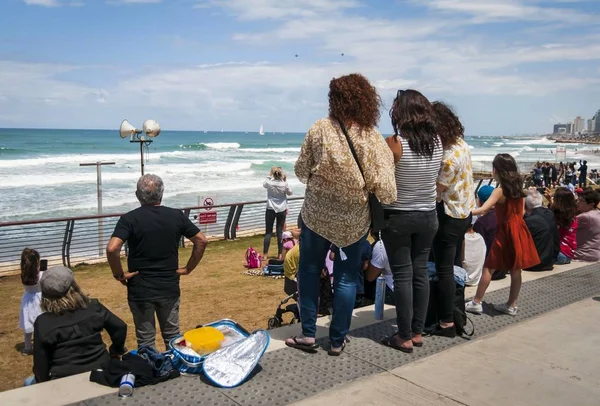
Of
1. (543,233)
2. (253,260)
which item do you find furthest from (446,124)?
(253,260)

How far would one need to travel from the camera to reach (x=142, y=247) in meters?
3.72

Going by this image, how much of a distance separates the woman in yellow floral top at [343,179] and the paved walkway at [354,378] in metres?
0.36

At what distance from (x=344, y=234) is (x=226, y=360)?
103 centimetres

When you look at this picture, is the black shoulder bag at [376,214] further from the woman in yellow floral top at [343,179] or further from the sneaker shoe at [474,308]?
the sneaker shoe at [474,308]

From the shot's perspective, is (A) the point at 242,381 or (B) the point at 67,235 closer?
(A) the point at 242,381

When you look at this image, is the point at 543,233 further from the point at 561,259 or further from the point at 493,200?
the point at 493,200

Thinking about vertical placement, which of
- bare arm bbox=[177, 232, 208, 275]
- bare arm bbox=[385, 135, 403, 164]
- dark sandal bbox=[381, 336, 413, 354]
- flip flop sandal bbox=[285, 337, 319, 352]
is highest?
bare arm bbox=[385, 135, 403, 164]

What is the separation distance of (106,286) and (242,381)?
18.3 feet

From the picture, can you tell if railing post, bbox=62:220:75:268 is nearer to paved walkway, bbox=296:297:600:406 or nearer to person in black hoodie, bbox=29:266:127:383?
person in black hoodie, bbox=29:266:127:383

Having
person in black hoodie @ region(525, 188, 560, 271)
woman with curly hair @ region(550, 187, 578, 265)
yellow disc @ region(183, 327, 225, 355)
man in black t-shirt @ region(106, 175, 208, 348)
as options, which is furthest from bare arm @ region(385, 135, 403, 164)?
woman with curly hair @ region(550, 187, 578, 265)

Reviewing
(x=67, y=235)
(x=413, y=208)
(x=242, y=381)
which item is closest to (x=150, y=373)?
(x=242, y=381)

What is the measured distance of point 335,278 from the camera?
3.70 meters

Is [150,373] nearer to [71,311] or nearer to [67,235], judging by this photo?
[71,311]

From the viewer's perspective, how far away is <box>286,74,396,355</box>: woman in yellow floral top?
11.3ft
